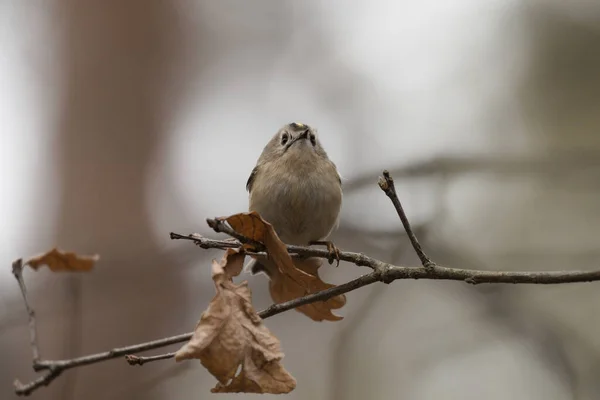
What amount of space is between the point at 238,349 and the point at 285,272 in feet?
0.76

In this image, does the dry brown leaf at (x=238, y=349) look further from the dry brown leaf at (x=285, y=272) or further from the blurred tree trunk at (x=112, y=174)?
the blurred tree trunk at (x=112, y=174)

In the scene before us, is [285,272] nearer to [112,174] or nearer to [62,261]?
[62,261]

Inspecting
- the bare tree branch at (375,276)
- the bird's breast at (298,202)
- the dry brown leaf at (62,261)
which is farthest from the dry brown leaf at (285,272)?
the dry brown leaf at (62,261)

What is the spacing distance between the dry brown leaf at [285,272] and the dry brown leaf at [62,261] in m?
0.40

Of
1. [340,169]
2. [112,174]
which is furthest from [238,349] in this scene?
[112,174]

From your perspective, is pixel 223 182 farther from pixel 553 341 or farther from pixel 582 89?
pixel 582 89

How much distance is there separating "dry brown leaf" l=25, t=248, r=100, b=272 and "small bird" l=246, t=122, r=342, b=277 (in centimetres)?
52

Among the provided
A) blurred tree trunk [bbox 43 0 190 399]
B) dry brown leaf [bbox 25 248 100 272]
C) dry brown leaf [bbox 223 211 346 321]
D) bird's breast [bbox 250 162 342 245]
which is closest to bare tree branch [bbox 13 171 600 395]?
dry brown leaf [bbox 223 211 346 321]

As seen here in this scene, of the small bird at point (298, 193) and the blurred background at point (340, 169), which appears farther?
the blurred background at point (340, 169)

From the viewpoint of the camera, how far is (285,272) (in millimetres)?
1130

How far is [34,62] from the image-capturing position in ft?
9.36

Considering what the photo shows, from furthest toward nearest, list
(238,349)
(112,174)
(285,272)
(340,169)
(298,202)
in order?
(112,174) → (340,169) → (298,202) → (285,272) → (238,349)

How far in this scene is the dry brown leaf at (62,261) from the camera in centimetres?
124

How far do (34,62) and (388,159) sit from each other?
5.86ft
